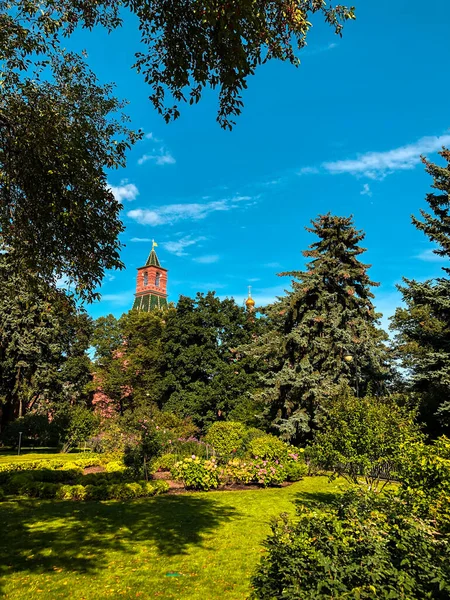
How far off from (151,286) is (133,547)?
2695 inches

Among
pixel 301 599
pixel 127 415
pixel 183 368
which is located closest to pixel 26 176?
pixel 301 599

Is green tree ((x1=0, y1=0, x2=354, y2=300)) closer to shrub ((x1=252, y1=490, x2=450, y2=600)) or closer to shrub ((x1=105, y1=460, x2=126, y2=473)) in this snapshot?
shrub ((x1=252, y1=490, x2=450, y2=600))

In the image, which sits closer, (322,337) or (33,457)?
(322,337)

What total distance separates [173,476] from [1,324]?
22.9 metres

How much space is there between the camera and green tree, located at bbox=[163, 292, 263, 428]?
2977 cm

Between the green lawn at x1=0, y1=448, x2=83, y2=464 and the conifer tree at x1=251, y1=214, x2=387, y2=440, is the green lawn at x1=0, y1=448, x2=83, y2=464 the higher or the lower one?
the lower one

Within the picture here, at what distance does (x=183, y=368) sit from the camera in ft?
105

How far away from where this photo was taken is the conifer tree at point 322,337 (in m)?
20.4

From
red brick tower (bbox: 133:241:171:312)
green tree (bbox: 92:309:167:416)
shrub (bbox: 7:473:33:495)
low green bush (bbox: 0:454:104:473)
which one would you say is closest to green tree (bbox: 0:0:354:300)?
shrub (bbox: 7:473:33:495)

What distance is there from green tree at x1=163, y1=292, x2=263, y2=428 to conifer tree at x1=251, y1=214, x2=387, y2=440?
6890 millimetres

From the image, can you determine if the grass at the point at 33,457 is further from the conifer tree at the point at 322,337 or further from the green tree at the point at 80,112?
the green tree at the point at 80,112

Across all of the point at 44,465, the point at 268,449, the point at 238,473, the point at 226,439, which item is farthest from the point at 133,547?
the point at 226,439

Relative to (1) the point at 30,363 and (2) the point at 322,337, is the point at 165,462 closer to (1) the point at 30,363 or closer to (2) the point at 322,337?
(2) the point at 322,337

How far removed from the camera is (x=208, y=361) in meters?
31.7
